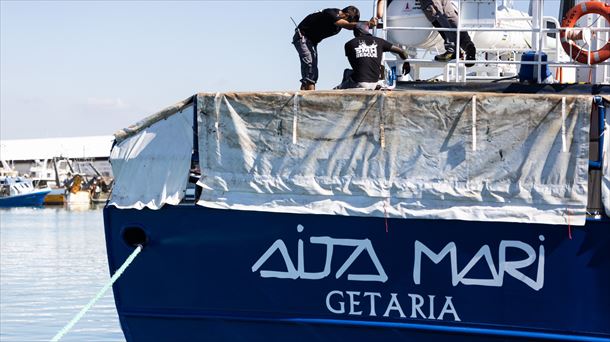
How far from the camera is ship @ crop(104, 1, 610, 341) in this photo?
8.12m

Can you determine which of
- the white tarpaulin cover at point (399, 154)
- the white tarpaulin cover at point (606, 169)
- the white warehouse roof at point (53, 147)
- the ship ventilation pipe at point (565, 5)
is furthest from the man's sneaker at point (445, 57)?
the white warehouse roof at point (53, 147)

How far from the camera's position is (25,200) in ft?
278

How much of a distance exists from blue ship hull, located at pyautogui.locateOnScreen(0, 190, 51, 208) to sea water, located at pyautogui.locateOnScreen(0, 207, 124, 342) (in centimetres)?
3909

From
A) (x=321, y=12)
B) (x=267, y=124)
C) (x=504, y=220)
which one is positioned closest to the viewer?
(x=504, y=220)

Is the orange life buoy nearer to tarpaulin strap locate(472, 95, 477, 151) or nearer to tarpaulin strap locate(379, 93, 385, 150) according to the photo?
tarpaulin strap locate(472, 95, 477, 151)

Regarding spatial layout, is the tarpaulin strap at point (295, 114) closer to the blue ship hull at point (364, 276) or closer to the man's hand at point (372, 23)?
the blue ship hull at point (364, 276)

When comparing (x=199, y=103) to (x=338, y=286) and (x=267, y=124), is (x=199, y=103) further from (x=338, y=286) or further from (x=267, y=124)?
(x=338, y=286)

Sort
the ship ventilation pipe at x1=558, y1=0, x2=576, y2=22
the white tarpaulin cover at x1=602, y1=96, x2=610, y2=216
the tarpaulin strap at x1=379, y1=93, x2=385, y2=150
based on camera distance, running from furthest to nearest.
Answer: the ship ventilation pipe at x1=558, y1=0, x2=576, y2=22, the tarpaulin strap at x1=379, y1=93, x2=385, y2=150, the white tarpaulin cover at x1=602, y1=96, x2=610, y2=216

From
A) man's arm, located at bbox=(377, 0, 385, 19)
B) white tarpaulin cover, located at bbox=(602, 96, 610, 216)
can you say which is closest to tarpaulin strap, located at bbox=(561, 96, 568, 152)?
white tarpaulin cover, located at bbox=(602, 96, 610, 216)

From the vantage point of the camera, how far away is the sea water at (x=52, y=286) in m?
16.5

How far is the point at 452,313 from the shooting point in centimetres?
827

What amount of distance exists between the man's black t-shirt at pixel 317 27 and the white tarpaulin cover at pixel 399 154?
2.50 metres

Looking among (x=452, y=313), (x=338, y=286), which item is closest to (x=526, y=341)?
(x=452, y=313)

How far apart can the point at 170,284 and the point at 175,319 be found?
0.94 feet
